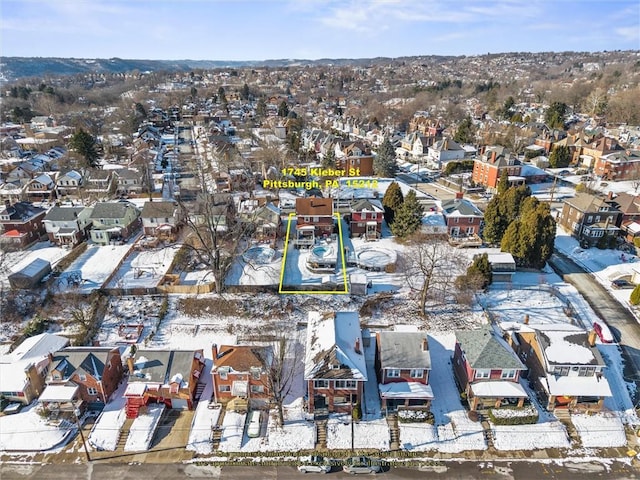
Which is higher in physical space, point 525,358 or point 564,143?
point 564,143

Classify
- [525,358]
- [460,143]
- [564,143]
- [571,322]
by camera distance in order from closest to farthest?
[525,358]
[571,322]
[564,143]
[460,143]

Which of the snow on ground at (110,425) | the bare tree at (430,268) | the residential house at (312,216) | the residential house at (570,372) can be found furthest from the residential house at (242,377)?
the residential house at (312,216)

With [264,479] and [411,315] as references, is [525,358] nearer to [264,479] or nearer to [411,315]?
[411,315]

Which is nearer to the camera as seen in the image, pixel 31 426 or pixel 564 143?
pixel 31 426

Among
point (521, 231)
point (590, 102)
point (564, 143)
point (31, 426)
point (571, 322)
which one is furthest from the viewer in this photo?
point (590, 102)

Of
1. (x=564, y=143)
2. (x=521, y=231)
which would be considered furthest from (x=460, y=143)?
(x=521, y=231)

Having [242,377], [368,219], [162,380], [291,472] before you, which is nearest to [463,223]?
[368,219]

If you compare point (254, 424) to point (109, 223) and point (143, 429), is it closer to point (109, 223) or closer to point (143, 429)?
point (143, 429)
